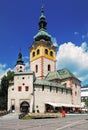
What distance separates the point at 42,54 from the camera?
290 feet

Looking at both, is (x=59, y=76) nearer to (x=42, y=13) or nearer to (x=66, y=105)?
(x=66, y=105)

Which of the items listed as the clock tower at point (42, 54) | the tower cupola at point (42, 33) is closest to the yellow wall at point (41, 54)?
the clock tower at point (42, 54)

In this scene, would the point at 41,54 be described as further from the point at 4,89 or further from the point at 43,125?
the point at 43,125

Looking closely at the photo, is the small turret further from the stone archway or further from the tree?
the stone archway

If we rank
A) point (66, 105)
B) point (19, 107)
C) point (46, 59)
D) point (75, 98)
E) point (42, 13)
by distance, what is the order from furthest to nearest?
1. point (42, 13)
2. point (46, 59)
3. point (75, 98)
4. point (66, 105)
5. point (19, 107)

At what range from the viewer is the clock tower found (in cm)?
8776

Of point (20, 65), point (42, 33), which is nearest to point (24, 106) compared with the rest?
point (42, 33)

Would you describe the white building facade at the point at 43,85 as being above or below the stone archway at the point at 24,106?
above

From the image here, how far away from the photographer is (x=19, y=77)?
69.9m

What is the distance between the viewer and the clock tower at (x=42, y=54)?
8776 centimetres

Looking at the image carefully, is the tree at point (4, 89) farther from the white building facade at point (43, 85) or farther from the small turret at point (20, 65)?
the small turret at point (20, 65)

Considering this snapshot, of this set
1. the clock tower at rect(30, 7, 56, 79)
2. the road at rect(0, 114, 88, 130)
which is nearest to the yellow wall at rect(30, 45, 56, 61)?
the clock tower at rect(30, 7, 56, 79)

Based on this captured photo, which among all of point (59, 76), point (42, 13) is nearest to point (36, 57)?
point (59, 76)

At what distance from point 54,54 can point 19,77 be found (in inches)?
1032
